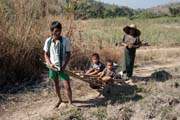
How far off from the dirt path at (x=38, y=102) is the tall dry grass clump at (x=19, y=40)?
519 mm

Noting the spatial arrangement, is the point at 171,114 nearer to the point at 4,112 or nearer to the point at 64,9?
the point at 4,112

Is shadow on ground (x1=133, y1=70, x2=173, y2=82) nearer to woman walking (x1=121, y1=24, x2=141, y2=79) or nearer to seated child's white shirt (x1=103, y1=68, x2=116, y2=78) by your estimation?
woman walking (x1=121, y1=24, x2=141, y2=79)

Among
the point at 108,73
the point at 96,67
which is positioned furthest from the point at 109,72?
the point at 96,67

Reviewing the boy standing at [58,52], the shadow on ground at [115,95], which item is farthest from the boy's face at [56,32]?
the shadow on ground at [115,95]

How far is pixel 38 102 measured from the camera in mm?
6770

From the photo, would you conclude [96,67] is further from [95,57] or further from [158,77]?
[158,77]

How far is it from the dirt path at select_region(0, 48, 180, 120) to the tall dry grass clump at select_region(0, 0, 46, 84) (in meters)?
0.52

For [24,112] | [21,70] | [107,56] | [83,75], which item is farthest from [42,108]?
[107,56]


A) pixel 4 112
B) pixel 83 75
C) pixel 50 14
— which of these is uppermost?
pixel 50 14

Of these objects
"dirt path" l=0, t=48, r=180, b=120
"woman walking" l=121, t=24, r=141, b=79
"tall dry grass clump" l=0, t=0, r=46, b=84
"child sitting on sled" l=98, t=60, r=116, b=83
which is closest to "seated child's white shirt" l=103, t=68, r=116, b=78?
"child sitting on sled" l=98, t=60, r=116, b=83

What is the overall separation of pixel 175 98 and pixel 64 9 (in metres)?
3.41

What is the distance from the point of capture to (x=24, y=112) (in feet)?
20.9

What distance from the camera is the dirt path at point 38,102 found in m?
6.23

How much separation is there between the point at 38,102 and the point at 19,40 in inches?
57.0
